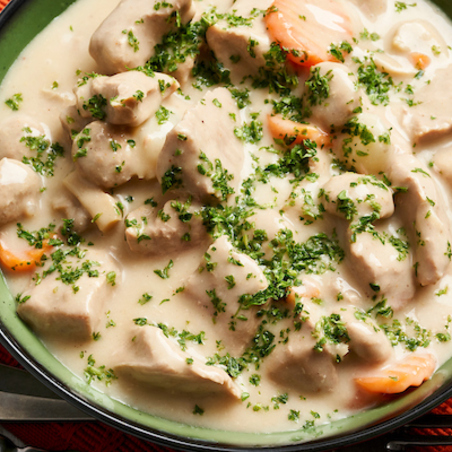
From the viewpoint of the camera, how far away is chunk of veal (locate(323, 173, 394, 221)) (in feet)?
12.0

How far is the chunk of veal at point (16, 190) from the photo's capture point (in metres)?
3.77

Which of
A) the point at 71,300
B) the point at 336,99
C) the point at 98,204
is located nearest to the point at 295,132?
the point at 336,99

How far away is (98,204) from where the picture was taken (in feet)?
12.5

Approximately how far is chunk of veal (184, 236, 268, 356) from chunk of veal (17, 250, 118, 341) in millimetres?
506

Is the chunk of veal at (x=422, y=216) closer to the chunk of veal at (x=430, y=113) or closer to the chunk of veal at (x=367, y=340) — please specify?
the chunk of veal at (x=430, y=113)

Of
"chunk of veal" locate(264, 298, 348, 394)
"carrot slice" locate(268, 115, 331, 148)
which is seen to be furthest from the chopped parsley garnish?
"chunk of veal" locate(264, 298, 348, 394)

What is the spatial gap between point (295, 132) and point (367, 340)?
1292 millimetres

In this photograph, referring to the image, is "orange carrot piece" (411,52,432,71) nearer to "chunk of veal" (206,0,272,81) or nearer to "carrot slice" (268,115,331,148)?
"carrot slice" (268,115,331,148)

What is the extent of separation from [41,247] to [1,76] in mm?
1221

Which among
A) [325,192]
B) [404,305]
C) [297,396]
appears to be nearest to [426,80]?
[325,192]

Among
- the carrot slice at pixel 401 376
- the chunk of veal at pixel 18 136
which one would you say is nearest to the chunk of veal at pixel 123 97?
the chunk of veal at pixel 18 136

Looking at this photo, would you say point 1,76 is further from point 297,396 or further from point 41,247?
point 297,396

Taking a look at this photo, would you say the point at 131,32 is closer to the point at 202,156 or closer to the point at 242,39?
the point at 242,39

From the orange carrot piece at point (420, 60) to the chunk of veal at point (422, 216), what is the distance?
75 centimetres
